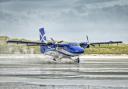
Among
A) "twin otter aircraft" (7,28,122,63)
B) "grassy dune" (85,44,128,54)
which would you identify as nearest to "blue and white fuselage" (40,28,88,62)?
"twin otter aircraft" (7,28,122,63)

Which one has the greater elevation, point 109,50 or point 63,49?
point 63,49

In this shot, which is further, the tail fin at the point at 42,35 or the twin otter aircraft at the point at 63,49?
the tail fin at the point at 42,35

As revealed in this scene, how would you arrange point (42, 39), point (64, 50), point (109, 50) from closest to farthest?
point (64, 50) < point (42, 39) < point (109, 50)

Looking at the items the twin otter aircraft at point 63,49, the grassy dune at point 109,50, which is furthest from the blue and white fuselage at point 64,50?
the grassy dune at point 109,50

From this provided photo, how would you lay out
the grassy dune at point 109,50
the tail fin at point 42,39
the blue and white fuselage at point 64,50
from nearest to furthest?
the blue and white fuselage at point 64,50, the tail fin at point 42,39, the grassy dune at point 109,50

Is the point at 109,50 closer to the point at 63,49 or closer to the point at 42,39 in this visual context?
the point at 42,39

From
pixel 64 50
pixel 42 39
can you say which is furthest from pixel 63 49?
pixel 42 39

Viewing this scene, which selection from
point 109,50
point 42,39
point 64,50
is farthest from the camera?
point 109,50

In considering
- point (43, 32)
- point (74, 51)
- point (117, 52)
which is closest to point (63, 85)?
point (74, 51)

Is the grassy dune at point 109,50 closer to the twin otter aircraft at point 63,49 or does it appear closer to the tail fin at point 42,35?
the tail fin at point 42,35

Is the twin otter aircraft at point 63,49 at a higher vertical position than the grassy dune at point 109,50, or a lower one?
higher

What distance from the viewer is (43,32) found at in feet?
300

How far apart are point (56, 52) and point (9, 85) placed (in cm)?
4809

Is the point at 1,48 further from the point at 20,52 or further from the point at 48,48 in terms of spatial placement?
the point at 48,48
